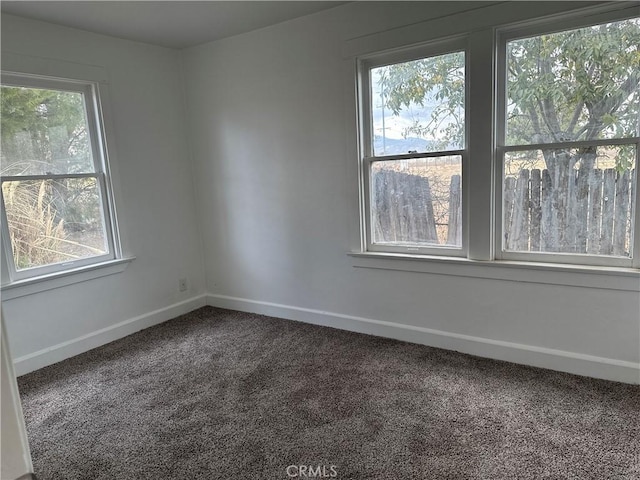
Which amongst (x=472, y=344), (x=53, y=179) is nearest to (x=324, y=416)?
(x=472, y=344)

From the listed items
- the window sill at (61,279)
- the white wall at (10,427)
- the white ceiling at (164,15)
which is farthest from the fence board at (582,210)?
the window sill at (61,279)

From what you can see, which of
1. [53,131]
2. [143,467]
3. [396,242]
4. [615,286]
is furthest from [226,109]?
[615,286]

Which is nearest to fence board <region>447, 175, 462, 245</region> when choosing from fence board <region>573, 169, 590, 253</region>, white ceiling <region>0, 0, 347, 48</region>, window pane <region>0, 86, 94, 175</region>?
fence board <region>573, 169, 590, 253</region>

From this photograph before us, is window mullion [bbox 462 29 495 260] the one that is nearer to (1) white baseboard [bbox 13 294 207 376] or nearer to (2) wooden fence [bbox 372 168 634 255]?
(2) wooden fence [bbox 372 168 634 255]

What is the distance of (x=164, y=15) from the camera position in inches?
117

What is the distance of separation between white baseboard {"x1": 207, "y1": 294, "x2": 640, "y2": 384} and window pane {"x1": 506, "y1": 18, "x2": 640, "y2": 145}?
1324mm

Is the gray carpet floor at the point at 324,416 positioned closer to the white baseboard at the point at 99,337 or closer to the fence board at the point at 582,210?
the white baseboard at the point at 99,337

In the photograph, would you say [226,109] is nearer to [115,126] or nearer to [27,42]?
[115,126]

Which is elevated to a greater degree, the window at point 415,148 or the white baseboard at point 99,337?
the window at point 415,148

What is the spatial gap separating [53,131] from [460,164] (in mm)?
2960

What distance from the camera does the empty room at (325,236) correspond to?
215 cm

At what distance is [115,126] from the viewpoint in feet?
11.2

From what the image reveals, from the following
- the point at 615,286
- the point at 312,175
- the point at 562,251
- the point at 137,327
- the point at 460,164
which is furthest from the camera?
the point at 137,327

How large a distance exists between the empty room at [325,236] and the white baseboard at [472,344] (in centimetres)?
1
